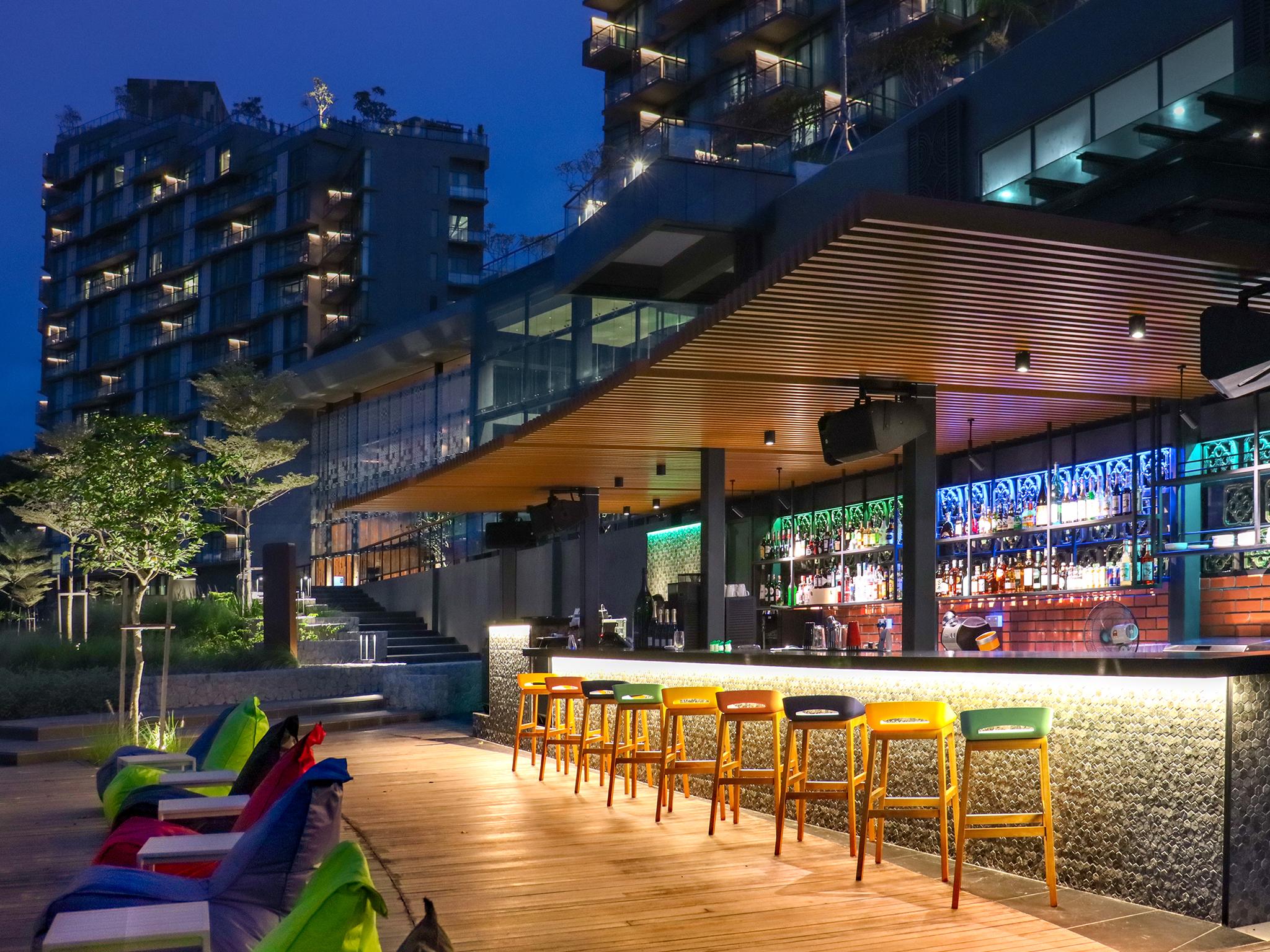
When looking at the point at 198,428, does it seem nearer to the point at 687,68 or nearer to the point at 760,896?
the point at 687,68

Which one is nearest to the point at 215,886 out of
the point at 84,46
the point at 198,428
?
the point at 198,428

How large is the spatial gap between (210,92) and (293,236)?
1749cm

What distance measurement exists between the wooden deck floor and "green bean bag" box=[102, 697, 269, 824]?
37 cm

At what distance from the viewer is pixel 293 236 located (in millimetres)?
47312

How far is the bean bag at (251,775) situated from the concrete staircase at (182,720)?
582cm

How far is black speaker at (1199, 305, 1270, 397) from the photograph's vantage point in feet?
19.7

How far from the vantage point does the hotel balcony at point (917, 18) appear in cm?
2339

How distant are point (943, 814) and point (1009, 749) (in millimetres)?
592

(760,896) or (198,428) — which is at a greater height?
(198,428)

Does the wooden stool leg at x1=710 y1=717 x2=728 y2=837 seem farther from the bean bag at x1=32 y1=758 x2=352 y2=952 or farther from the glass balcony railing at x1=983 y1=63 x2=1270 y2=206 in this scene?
the glass balcony railing at x1=983 y1=63 x2=1270 y2=206

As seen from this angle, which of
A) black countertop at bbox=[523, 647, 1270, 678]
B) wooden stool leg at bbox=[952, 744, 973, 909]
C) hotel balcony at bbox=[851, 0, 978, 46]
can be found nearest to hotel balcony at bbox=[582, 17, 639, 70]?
hotel balcony at bbox=[851, 0, 978, 46]

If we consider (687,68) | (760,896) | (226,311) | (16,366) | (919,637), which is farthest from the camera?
(16,366)

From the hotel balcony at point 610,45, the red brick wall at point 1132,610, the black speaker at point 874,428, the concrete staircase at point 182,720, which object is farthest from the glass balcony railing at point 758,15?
the black speaker at point 874,428

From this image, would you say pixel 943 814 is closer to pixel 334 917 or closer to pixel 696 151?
pixel 334 917
